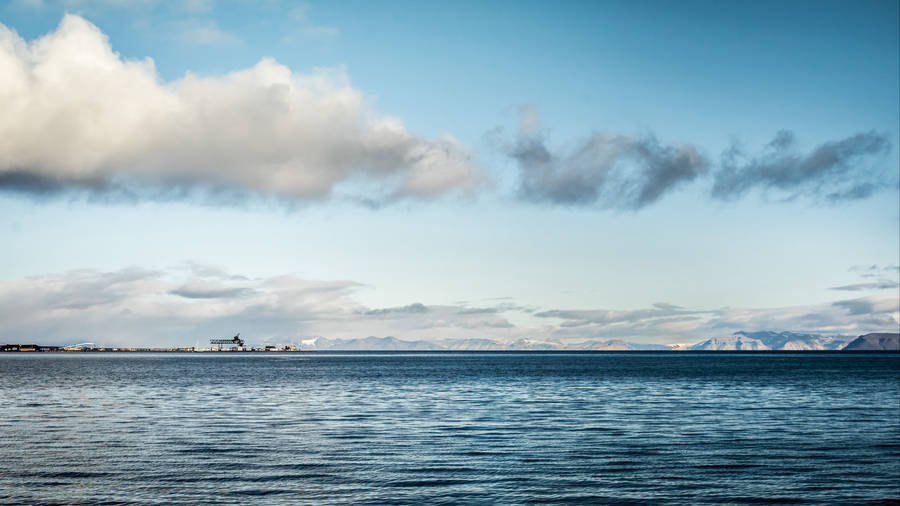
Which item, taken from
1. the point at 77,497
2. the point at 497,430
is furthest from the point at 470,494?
the point at 497,430

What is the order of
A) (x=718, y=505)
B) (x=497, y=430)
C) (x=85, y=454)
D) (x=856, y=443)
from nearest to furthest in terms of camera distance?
(x=718, y=505), (x=85, y=454), (x=856, y=443), (x=497, y=430)

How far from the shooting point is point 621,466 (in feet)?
113

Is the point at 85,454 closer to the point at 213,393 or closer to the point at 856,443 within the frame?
the point at 856,443

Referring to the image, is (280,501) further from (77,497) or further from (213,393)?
(213,393)

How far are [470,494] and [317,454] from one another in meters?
12.4

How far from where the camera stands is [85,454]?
3725 centimetres

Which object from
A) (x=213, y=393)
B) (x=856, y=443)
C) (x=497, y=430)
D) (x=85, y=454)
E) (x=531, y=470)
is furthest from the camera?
(x=213, y=393)

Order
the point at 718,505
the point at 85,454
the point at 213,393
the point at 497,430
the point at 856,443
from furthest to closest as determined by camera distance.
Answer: the point at 213,393 → the point at 497,430 → the point at 856,443 → the point at 85,454 → the point at 718,505

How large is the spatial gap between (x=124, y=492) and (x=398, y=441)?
1767 cm

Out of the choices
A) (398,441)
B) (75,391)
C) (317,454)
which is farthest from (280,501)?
(75,391)

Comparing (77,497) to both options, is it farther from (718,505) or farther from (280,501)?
(718,505)

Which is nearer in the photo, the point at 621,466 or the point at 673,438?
the point at 621,466

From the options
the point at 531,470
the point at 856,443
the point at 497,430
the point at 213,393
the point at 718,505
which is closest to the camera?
the point at 718,505

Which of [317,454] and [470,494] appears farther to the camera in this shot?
[317,454]
